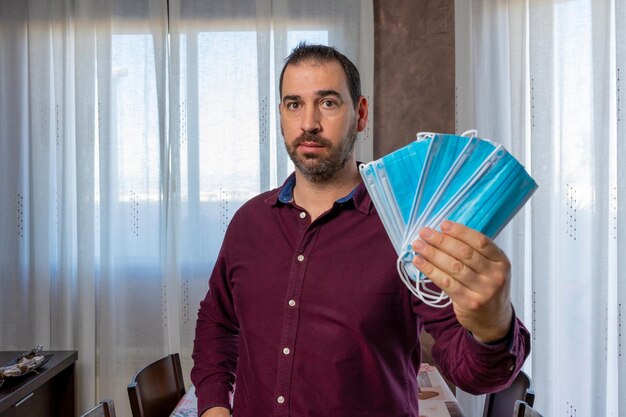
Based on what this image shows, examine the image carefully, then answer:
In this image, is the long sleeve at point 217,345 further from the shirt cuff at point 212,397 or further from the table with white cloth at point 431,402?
the table with white cloth at point 431,402

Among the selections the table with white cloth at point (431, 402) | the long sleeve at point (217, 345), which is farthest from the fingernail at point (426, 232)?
the table with white cloth at point (431, 402)

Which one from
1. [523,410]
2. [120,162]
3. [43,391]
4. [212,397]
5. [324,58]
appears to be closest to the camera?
[324,58]

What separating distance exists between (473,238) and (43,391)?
8.49 ft

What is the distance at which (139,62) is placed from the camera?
3.14 m

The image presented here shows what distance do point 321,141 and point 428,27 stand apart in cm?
198

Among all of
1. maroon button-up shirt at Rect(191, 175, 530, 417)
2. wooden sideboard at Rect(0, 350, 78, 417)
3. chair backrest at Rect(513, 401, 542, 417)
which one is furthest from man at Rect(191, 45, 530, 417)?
wooden sideboard at Rect(0, 350, 78, 417)

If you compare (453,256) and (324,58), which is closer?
(453,256)

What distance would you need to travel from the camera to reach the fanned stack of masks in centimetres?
81

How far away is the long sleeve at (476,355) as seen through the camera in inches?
36.2

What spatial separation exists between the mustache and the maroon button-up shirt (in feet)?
0.40

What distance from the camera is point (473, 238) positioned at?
30.0 inches

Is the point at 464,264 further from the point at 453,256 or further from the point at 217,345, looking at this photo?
the point at 217,345

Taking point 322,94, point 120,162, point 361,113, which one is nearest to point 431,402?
point 361,113

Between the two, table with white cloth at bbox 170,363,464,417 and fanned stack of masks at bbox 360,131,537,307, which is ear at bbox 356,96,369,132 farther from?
table with white cloth at bbox 170,363,464,417
